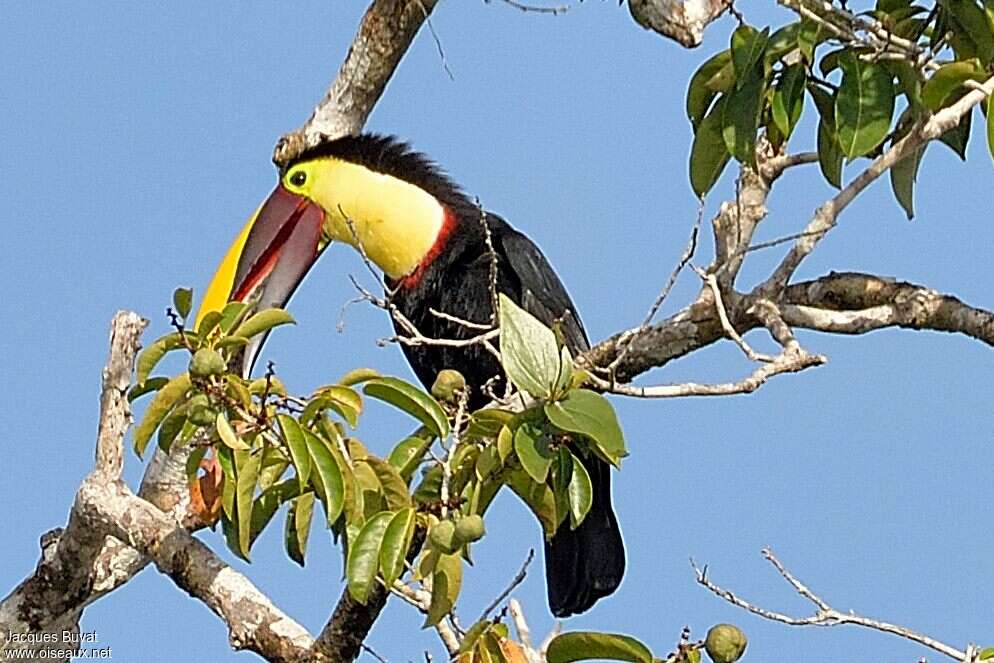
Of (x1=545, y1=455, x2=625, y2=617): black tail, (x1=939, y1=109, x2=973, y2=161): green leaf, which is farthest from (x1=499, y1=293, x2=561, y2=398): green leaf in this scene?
(x1=545, y1=455, x2=625, y2=617): black tail

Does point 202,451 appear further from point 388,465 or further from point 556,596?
point 556,596

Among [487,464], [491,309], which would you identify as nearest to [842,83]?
Result: [487,464]

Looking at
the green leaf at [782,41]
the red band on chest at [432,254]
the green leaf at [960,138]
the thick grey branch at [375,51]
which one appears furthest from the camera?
the red band on chest at [432,254]

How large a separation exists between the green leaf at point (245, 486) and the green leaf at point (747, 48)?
95 centimetres

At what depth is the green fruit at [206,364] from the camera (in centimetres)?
221

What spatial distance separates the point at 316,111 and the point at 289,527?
147 centimetres

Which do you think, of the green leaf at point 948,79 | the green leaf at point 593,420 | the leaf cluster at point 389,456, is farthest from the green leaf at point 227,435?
the green leaf at point 948,79

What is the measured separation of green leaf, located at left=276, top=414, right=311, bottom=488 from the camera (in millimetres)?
2164

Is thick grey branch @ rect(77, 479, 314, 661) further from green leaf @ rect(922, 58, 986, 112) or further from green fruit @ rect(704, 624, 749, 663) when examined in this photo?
green leaf @ rect(922, 58, 986, 112)

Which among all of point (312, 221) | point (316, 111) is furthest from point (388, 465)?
point (312, 221)

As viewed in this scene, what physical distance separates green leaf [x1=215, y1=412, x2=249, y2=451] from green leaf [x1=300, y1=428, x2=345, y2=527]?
0.31 feet

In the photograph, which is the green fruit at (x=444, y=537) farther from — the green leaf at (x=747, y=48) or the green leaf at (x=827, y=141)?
the green leaf at (x=827, y=141)

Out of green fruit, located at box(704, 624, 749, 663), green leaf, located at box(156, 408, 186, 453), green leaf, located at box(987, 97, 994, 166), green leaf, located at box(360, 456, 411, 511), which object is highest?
green leaf, located at box(987, 97, 994, 166)

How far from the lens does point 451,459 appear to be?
2182mm
